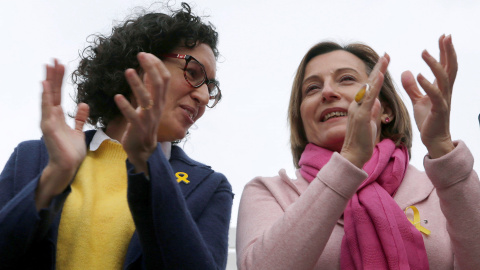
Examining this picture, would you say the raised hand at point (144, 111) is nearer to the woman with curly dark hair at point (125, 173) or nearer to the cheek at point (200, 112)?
the woman with curly dark hair at point (125, 173)

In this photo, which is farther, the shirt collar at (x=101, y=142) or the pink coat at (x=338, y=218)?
the shirt collar at (x=101, y=142)

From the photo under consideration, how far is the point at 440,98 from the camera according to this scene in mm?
1970

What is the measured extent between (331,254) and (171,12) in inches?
55.0

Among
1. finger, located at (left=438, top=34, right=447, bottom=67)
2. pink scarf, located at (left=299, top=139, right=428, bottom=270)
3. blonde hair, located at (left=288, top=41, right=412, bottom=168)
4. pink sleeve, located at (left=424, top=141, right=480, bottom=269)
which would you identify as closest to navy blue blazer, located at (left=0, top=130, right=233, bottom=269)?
pink scarf, located at (left=299, top=139, right=428, bottom=270)

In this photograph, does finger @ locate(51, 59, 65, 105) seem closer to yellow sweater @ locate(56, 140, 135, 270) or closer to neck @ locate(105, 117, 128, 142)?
yellow sweater @ locate(56, 140, 135, 270)

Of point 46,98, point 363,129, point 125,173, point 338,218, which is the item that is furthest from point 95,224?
point 363,129

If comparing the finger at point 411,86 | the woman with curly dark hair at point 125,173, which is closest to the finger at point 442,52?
the finger at point 411,86

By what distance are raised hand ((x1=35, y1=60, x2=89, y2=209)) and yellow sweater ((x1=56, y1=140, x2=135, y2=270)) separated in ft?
0.94

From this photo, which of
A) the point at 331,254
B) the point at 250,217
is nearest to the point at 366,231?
the point at 331,254

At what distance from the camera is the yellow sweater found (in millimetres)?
1882

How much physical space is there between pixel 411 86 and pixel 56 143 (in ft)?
4.47

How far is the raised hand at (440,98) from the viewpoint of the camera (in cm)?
198

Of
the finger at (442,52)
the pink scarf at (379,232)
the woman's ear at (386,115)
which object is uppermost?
the finger at (442,52)

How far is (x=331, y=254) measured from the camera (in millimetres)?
2176
